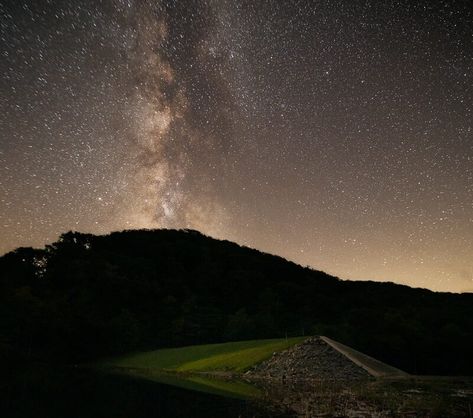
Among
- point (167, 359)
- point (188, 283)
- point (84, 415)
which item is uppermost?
point (188, 283)

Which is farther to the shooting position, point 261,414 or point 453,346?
point 453,346

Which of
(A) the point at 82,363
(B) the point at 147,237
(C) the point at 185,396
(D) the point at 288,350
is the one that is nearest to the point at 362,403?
(C) the point at 185,396

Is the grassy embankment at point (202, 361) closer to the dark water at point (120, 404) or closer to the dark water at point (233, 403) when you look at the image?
the dark water at point (120, 404)

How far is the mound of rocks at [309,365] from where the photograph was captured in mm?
43688

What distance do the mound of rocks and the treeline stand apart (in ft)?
58.1

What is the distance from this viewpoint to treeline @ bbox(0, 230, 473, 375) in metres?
67.1

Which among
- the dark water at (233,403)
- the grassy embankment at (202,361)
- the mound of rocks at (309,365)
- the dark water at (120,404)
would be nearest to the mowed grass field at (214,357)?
the grassy embankment at (202,361)

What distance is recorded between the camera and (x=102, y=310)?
340 ft

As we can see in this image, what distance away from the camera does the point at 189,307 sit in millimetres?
101750

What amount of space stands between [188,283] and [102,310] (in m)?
30.6

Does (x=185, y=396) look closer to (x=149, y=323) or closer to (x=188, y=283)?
(x=149, y=323)

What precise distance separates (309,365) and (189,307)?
5840 cm

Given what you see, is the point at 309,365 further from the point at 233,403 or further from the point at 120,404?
the point at 120,404

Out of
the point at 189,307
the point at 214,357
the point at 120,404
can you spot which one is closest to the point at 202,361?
the point at 214,357
